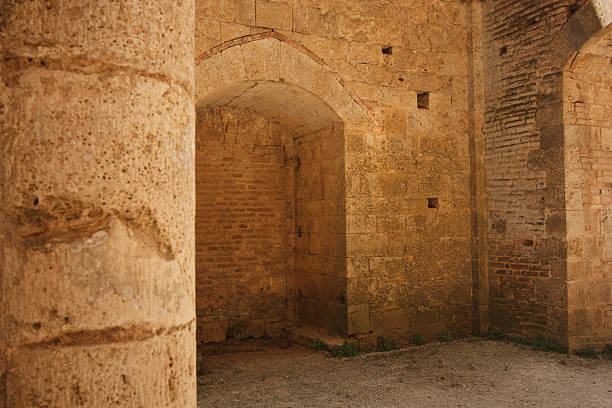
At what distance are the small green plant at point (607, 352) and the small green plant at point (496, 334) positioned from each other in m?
1.09

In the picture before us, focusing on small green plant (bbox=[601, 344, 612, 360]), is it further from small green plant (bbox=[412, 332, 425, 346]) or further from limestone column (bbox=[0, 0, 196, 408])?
limestone column (bbox=[0, 0, 196, 408])

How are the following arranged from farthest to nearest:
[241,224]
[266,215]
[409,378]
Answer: [266,215] → [241,224] → [409,378]

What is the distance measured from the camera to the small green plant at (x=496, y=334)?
272 inches

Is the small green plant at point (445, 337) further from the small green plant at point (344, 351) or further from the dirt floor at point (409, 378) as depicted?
the small green plant at point (344, 351)

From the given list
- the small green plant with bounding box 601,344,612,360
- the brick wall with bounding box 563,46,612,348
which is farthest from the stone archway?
the small green plant with bounding box 601,344,612,360

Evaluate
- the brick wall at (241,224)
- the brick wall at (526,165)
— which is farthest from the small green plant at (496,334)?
the brick wall at (241,224)

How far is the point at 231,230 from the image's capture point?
7195 millimetres

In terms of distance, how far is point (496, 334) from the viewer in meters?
6.95

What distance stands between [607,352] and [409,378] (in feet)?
8.57

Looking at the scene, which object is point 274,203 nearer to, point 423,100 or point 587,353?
point 423,100

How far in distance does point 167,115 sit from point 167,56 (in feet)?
0.62

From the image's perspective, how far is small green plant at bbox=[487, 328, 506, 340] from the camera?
6910 millimetres

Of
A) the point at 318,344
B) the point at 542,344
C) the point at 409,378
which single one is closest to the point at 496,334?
the point at 542,344

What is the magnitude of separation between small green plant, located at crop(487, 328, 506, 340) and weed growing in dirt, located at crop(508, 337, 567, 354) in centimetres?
25
